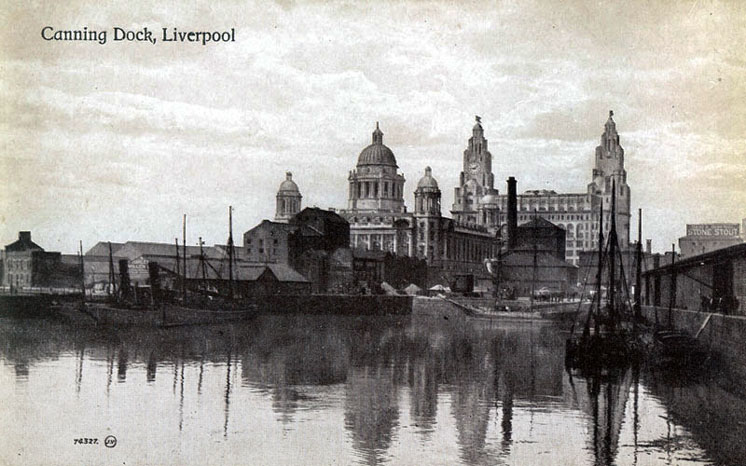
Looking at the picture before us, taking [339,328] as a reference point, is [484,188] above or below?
above

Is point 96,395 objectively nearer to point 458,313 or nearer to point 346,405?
point 346,405

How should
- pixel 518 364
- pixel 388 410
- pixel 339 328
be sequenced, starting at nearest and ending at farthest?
pixel 388 410, pixel 518 364, pixel 339 328

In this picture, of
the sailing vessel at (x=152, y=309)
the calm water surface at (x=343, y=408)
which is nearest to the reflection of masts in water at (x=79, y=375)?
the calm water surface at (x=343, y=408)

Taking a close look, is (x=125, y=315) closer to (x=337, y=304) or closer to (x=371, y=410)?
(x=337, y=304)

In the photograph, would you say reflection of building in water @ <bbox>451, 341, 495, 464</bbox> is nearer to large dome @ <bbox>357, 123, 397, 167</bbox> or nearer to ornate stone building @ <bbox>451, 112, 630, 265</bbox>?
large dome @ <bbox>357, 123, 397, 167</bbox>

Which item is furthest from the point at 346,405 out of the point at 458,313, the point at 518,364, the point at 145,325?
the point at 458,313

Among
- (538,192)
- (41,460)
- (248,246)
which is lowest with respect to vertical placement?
(41,460)
